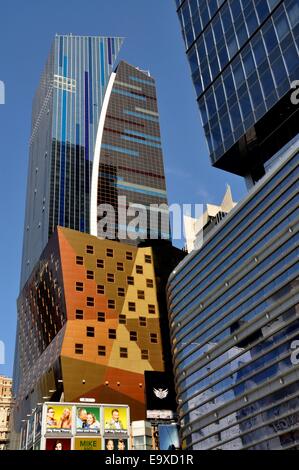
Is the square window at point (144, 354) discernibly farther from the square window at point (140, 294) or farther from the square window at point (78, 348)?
the square window at point (78, 348)

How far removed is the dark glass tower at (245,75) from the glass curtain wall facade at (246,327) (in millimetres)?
4719

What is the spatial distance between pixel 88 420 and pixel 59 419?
200 inches

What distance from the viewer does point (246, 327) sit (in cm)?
8175

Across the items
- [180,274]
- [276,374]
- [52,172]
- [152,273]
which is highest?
[52,172]

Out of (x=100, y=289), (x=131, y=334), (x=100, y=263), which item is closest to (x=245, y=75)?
(x=100, y=263)

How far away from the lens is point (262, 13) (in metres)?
75.2

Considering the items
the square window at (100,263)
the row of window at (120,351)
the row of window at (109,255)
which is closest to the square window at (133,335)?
the row of window at (120,351)

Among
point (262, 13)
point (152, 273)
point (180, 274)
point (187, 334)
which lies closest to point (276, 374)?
point (187, 334)

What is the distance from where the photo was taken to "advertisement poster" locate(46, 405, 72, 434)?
286ft

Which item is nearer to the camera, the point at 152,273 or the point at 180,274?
the point at 180,274
